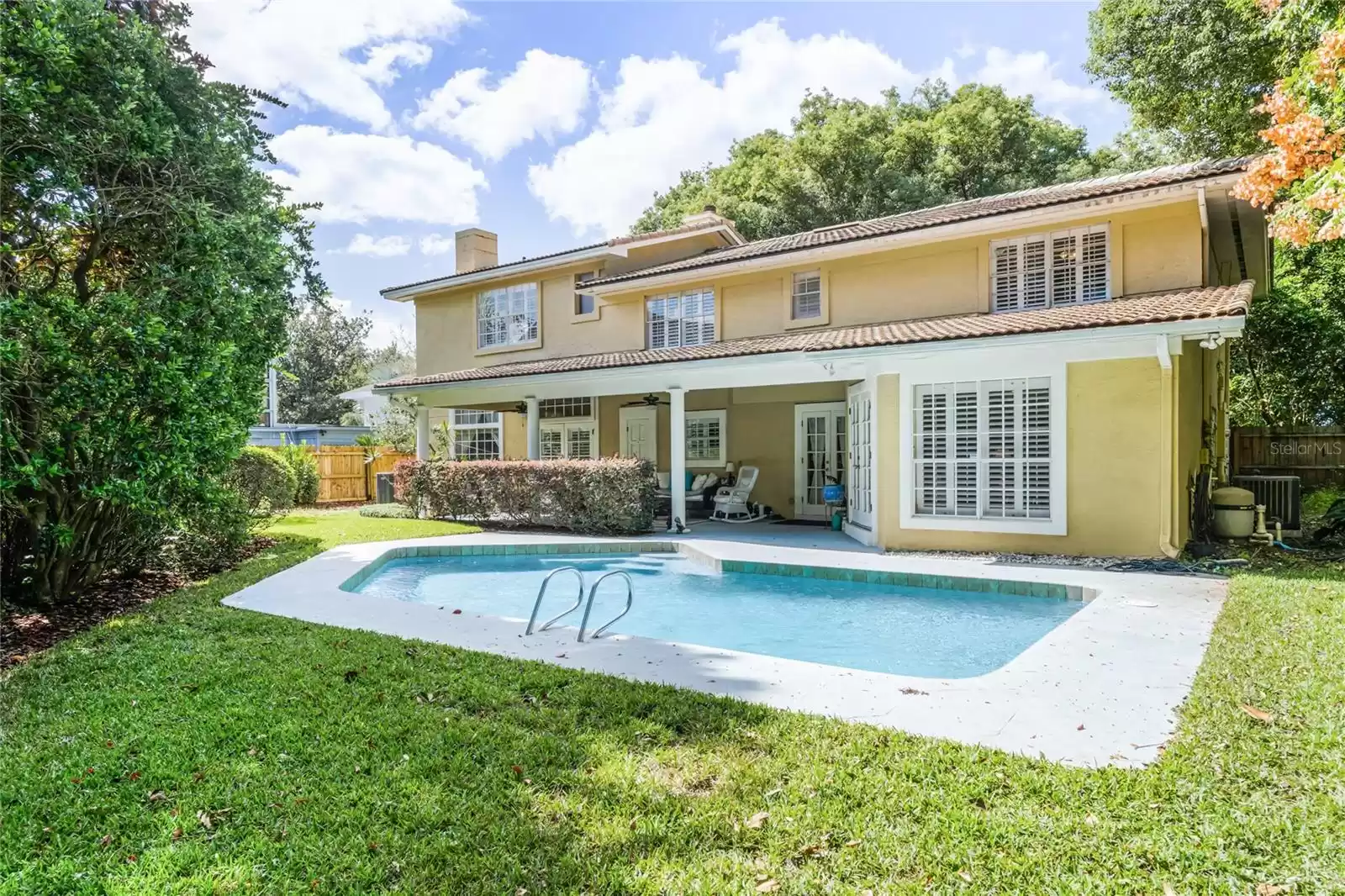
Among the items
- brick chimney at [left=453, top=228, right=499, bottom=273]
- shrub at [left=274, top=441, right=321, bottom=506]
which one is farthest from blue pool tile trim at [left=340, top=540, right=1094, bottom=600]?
brick chimney at [left=453, top=228, right=499, bottom=273]

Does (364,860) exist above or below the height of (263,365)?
below

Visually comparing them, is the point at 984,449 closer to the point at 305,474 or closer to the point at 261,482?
the point at 261,482

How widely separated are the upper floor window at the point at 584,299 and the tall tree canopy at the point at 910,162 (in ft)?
43.4

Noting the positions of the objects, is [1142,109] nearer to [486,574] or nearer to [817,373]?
[817,373]

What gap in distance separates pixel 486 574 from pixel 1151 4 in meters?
21.3

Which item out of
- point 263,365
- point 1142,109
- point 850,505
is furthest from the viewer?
point 1142,109

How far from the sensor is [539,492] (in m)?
16.5

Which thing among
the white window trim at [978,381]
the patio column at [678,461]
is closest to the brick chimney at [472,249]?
the patio column at [678,461]

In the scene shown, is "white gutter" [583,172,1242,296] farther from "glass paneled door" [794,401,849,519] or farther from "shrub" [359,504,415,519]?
"shrub" [359,504,415,519]

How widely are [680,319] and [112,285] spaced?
12005 millimetres

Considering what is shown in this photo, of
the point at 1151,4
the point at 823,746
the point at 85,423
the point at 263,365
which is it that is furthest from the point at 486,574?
the point at 1151,4

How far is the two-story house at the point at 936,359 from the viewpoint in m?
11.0

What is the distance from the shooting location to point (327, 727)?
181 inches

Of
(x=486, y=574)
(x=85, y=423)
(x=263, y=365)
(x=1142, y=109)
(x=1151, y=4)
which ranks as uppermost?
(x=1151, y=4)
